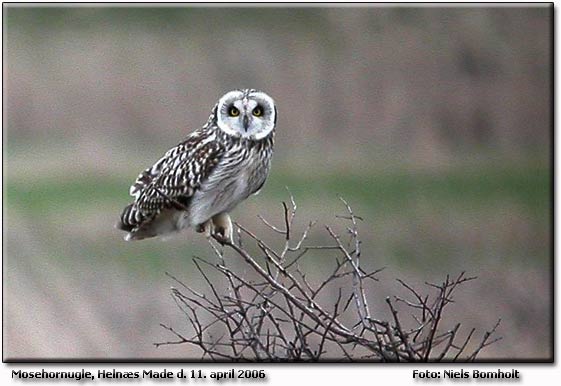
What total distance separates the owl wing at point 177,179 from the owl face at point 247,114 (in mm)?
86

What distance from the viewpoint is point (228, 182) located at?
2.98 meters

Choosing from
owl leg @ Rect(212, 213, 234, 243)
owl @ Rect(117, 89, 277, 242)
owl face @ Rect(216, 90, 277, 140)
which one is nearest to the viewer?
owl face @ Rect(216, 90, 277, 140)

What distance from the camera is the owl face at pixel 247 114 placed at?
281 centimetres

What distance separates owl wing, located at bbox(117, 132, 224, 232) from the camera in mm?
2992

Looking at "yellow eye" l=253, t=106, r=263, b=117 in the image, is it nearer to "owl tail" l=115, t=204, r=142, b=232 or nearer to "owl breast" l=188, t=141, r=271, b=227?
"owl breast" l=188, t=141, r=271, b=227

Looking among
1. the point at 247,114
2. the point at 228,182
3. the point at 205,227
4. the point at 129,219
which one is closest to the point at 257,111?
the point at 247,114

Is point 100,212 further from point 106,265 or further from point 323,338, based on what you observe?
point 323,338

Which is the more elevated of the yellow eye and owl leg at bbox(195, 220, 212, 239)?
the yellow eye

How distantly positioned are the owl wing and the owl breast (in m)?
0.03

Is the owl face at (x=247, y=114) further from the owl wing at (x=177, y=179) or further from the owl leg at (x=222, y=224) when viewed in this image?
the owl leg at (x=222, y=224)

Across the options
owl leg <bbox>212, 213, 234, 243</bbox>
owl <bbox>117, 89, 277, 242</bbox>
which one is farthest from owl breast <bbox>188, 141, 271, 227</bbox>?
owl leg <bbox>212, 213, 234, 243</bbox>

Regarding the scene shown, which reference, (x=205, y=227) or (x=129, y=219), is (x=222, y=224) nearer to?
(x=205, y=227)

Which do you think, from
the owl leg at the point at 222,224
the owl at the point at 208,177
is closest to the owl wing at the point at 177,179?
the owl at the point at 208,177

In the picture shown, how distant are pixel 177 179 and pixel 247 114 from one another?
1.01ft
